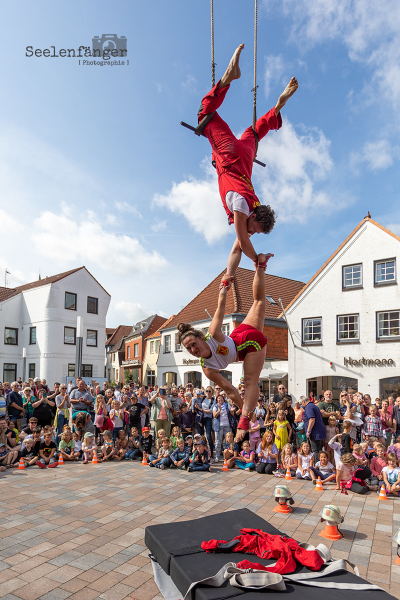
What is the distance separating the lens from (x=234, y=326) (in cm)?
1720

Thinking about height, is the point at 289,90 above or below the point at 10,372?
above

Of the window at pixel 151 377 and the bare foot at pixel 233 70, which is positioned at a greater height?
the bare foot at pixel 233 70

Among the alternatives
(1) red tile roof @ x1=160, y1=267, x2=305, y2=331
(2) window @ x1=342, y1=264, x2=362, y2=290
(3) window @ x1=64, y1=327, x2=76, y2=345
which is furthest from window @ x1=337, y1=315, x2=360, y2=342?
(3) window @ x1=64, y1=327, x2=76, y2=345

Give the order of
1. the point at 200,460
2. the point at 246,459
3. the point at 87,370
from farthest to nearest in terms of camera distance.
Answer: the point at 87,370, the point at 246,459, the point at 200,460

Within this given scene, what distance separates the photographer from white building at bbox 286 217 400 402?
15.4 meters

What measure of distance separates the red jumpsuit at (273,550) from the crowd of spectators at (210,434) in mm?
4066

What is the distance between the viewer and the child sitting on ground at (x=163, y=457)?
31.2 feet

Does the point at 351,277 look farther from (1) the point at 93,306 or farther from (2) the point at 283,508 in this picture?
(1) the point at 93,306

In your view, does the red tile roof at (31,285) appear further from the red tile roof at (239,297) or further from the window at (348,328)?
the window at (348,328)

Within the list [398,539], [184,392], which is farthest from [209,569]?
[184,392]

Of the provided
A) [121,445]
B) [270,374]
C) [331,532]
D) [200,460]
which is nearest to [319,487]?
[331,532]

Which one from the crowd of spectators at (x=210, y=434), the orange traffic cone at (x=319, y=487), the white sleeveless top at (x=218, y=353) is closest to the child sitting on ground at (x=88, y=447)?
the crowd of spectators at (x=210, y=434)

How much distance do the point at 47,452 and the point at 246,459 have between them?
4.72 metres

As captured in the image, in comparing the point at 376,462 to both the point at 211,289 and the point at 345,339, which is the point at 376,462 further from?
the point at 211,289
